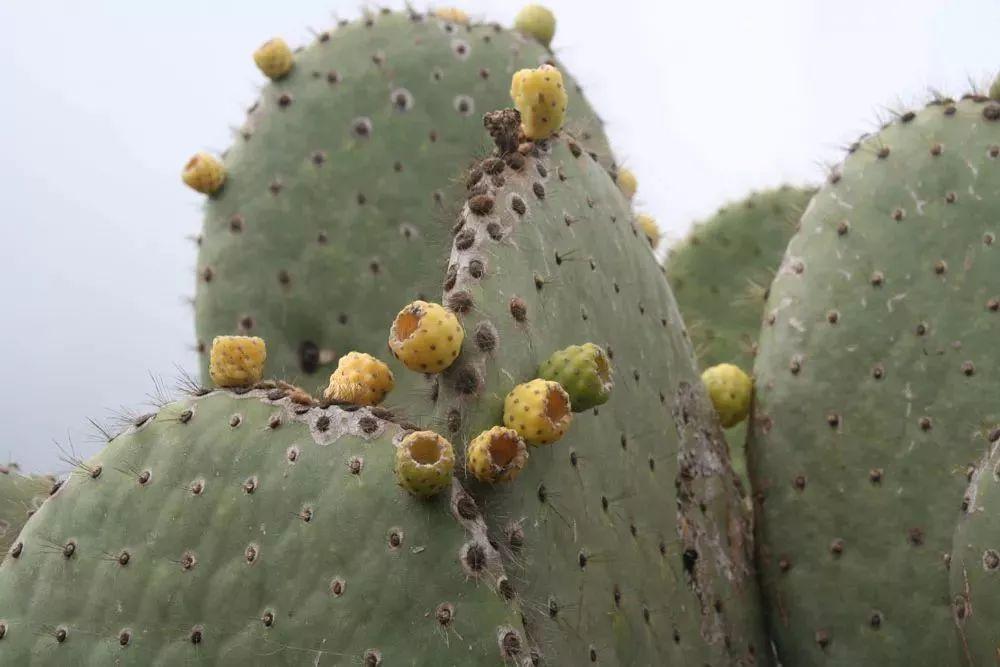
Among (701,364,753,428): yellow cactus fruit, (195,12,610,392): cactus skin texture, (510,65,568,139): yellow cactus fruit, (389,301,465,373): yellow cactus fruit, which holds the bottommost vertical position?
(389,301,465,373): yellow cactus fruit

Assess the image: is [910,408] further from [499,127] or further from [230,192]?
[230,192]

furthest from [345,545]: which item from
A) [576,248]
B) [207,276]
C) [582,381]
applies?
[207,276]

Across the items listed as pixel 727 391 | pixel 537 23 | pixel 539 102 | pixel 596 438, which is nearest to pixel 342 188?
pixel 537 23

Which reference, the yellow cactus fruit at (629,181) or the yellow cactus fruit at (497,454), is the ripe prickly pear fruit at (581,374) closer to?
the yellow cactus fruit at (497,454)

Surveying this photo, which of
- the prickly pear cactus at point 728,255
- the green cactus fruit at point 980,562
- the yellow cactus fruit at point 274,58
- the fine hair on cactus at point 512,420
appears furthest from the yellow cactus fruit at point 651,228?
the green cactus fruit at point 980,562

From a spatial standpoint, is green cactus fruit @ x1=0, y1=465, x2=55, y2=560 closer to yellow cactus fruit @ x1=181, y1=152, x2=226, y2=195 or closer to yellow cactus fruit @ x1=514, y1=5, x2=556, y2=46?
yellow cactus fruit @ x1=181, y1=152, x2=226, y2=195

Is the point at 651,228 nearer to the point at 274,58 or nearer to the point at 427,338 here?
the point at 274,58

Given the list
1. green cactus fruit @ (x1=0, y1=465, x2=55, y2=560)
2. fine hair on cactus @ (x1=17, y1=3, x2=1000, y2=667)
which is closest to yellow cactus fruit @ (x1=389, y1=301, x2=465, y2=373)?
fine hair on cactus @ (x1=17, y1=3, x2=1000, y2=667)
